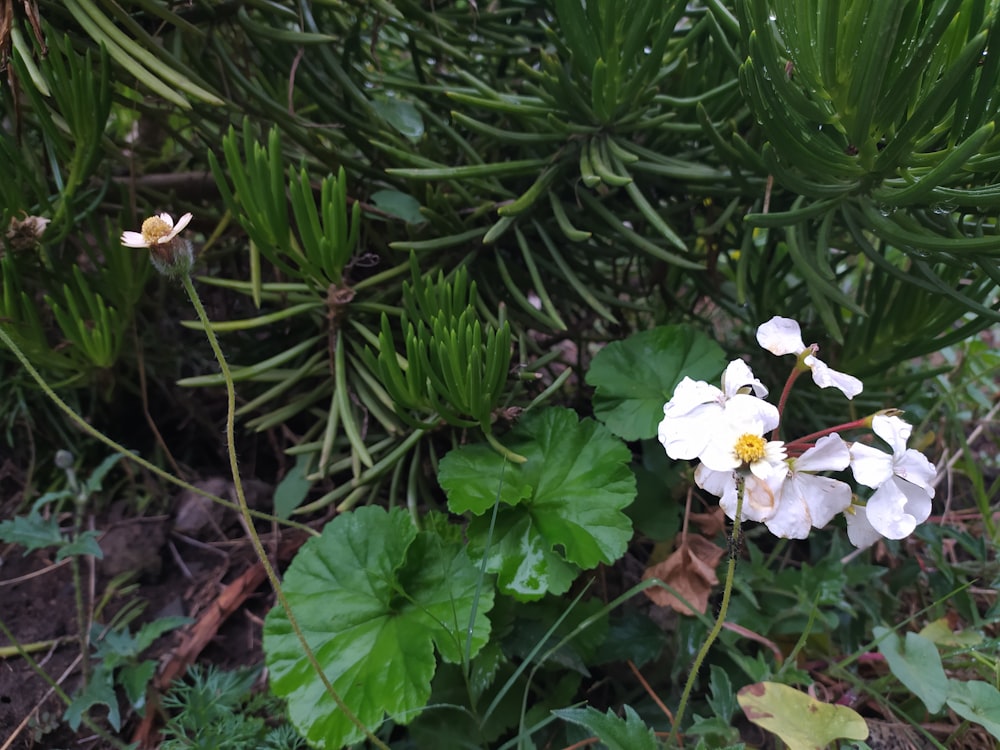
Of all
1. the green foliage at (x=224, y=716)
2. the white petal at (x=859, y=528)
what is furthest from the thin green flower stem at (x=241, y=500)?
the white petal at (x=859, y=528)

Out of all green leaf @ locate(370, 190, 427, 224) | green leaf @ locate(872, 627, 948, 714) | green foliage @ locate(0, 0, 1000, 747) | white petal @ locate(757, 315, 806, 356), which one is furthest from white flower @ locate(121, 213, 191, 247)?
green leaf @ locate(872, 627, 948, 714)

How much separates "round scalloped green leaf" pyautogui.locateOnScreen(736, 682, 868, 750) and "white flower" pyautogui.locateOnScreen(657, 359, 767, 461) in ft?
1.05

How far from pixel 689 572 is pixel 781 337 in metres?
0.38

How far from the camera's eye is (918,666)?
80 centimetres

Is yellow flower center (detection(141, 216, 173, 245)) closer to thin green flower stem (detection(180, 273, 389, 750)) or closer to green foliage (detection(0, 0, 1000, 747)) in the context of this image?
thin green flower stem (detection(180, 273, 389, 750))

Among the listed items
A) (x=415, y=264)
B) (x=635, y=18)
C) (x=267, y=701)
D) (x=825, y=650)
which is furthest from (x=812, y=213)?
(x=267, y=701)

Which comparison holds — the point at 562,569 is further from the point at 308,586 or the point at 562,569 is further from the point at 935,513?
the point at 935,513

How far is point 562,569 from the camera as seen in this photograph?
0.80m

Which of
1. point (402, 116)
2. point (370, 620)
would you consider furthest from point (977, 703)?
point (402, 116)

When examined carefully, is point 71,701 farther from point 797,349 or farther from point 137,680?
point 797,349

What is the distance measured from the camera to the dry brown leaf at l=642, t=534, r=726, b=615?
86 centimetres

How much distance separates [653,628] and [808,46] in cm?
74

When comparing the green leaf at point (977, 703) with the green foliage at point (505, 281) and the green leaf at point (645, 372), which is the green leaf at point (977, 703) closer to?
the green foliage at point (505, 281)

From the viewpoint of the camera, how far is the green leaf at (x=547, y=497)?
80 cm
